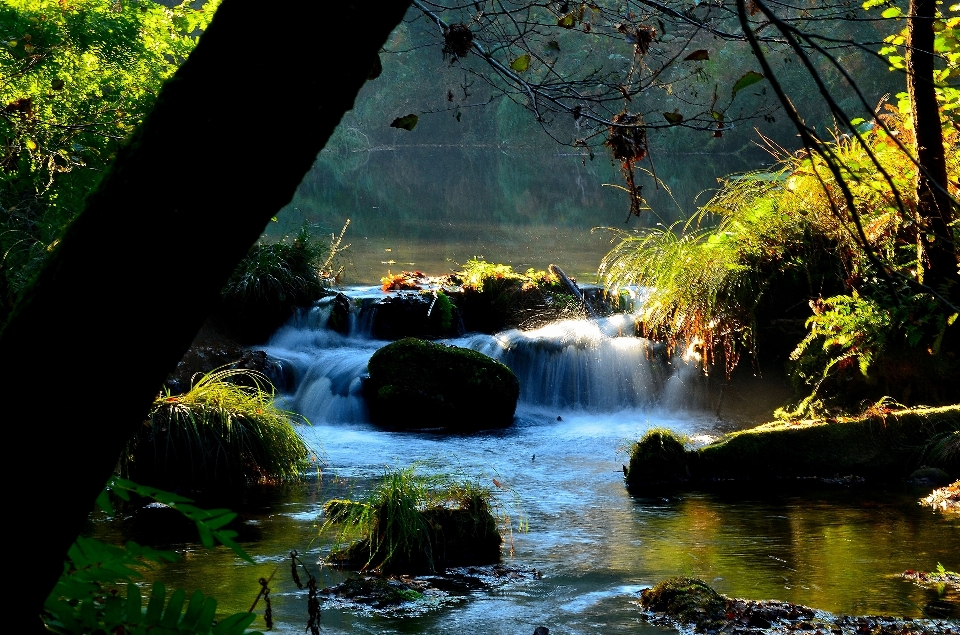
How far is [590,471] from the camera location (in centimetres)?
1011

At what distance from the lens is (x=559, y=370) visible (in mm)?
13789

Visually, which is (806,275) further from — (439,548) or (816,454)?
(439,548)

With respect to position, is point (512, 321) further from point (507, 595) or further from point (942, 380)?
point (507, 595)

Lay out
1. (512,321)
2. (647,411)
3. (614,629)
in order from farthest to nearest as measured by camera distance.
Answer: (512,321), (647,411), (614,629)

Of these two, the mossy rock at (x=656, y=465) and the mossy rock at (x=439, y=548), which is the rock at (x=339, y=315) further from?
the mossy rock at (x=439, y=548)

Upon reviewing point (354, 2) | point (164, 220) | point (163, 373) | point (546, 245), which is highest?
point (546, 245)

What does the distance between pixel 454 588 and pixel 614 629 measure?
44.5 inches

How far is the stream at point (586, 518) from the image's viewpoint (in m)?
6.02

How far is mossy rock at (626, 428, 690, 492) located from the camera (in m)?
9.33

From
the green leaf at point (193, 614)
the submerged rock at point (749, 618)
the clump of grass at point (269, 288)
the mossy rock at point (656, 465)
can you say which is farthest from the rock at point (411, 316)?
the green leaf at point (193, 614)

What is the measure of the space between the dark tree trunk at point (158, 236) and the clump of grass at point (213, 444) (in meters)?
7.62

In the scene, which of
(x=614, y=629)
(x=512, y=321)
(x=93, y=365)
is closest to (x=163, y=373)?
(x=93, y=365)

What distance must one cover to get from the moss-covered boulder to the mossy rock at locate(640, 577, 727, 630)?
6.65 metres

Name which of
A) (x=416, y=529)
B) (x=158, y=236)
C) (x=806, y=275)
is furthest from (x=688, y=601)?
(x=806, y=275)
